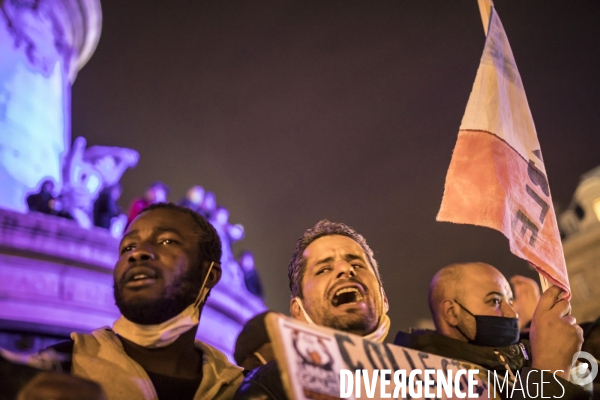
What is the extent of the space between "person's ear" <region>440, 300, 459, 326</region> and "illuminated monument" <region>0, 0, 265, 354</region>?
817 centimetres

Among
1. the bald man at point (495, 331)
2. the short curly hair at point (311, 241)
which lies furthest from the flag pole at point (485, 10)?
the bald man at point (495, 331)

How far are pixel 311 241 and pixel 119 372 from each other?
5.44 ft

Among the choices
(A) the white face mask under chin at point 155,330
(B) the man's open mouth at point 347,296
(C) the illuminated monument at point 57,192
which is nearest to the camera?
(A) the white face mask under chin at point 155,330

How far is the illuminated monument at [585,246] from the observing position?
31.8 metres

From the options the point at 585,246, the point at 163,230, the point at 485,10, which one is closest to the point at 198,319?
the point at 163,230

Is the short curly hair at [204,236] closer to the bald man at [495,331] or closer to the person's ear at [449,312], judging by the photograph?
the bald man at [495,331]

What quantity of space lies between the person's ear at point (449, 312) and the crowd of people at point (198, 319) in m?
0.62

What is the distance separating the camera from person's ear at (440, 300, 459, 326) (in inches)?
197

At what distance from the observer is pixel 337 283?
12.3 feet

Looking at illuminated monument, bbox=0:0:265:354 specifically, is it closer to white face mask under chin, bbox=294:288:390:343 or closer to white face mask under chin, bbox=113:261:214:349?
white face mask under chin, bbox=113:261:214:349

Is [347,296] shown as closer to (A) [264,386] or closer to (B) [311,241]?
(B) [311,241]

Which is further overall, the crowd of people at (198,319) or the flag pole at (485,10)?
the flag pole at (485,10)

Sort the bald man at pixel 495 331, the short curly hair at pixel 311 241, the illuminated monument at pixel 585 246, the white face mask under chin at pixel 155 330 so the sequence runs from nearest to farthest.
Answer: the bald man at pixel 495 331, the white face mask under chin at pixel 155 330, the short curly hair at pixel 311 241, the illuminated monument at pixel 585 246

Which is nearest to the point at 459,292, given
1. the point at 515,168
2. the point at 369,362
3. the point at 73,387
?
the point at 515,168
